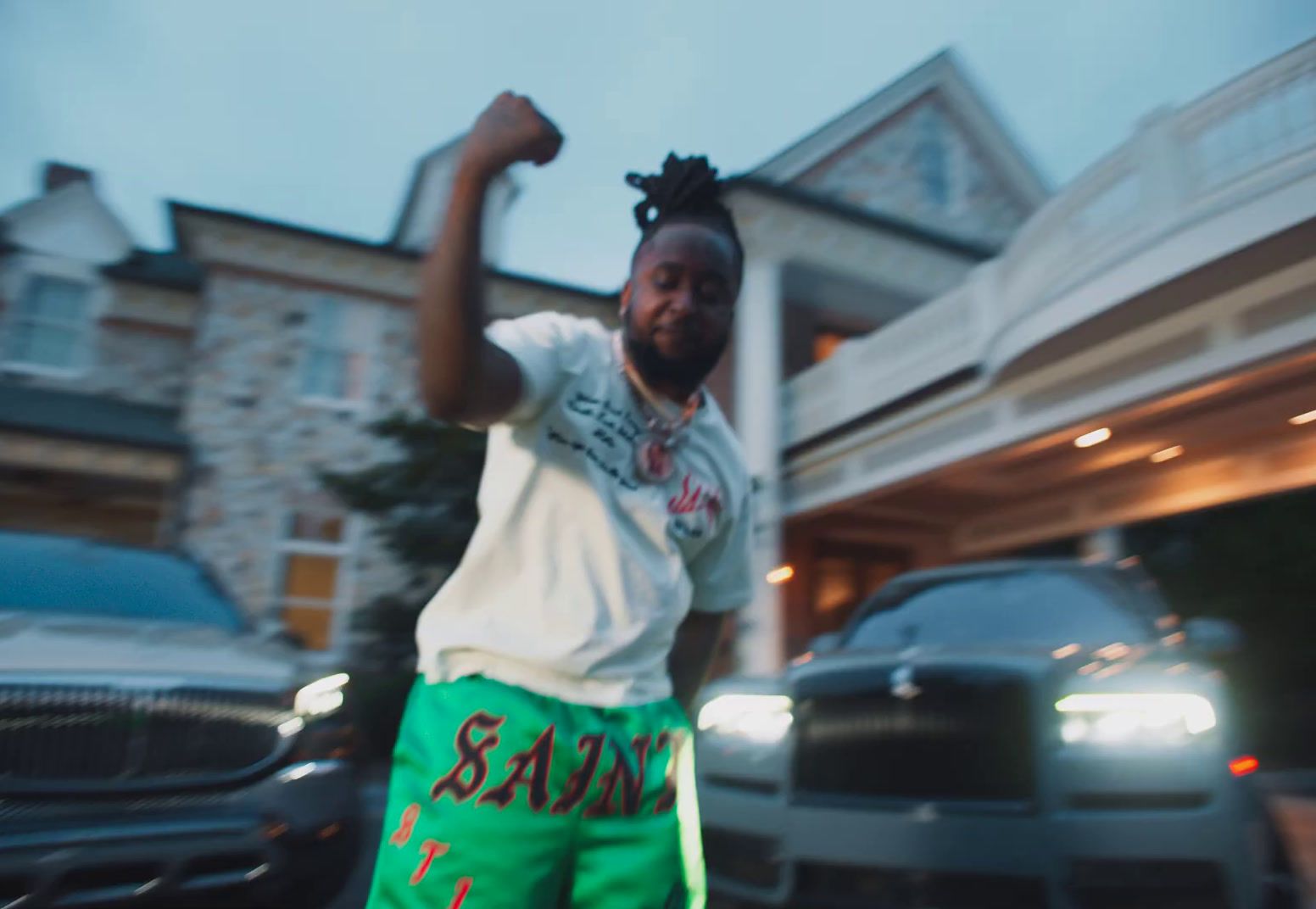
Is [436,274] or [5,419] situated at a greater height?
[5,419]

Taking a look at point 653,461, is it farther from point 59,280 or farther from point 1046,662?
point 59,280

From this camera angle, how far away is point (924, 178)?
1401cm

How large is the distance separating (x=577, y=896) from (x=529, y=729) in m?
0.22

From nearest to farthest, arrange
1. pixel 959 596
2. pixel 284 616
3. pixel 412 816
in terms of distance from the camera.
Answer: pixel 412 816 → pixel 959 596 → pixel 284 616

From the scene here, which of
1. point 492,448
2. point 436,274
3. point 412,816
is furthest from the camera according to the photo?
point 492,448

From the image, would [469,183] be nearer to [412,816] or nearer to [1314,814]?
[412,816]

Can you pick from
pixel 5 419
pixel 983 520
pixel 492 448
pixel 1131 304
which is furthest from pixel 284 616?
pixel 492 448

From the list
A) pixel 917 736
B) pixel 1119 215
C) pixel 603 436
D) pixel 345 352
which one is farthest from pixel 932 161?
pixel 603 436

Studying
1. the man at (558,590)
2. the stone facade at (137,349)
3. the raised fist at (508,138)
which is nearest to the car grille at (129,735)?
the man at (558,590)

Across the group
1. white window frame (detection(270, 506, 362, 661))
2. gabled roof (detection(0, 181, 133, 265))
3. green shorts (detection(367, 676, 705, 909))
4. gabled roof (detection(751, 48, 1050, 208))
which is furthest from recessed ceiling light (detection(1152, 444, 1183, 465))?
gabled roof (detection(0, 181, 133, 265))

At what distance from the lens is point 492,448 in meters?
1.28

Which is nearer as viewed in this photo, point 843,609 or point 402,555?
point 402,555

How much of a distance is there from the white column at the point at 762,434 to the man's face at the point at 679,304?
8550 mm

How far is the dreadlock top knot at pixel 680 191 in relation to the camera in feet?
4.85
